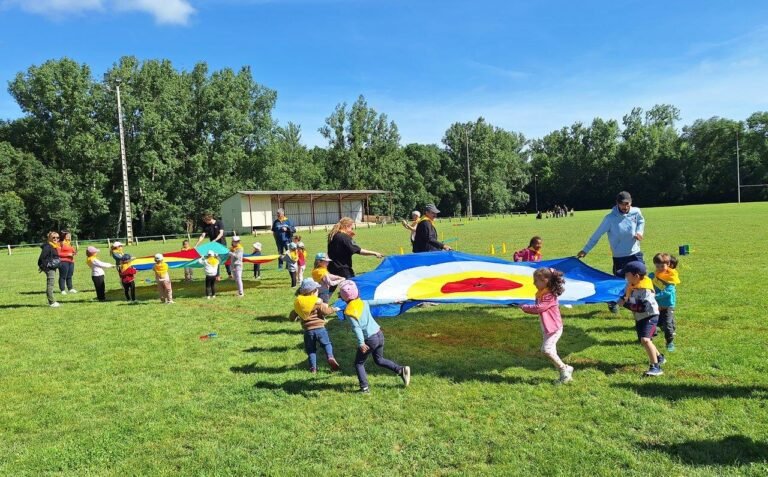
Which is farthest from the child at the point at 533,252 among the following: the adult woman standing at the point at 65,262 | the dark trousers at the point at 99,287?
the adult woman standing at the point at 65,262

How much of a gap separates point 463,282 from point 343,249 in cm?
210

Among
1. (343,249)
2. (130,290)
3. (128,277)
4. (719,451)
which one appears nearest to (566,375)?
(719,451)

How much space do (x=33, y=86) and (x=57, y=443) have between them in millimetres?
60252

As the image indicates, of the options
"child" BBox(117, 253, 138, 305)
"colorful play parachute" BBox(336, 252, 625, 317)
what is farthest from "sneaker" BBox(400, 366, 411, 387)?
"child" BBox(117, 253, 138, 305)

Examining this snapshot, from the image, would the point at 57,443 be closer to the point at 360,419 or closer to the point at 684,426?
the point at 360,419

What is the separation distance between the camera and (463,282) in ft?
25.6

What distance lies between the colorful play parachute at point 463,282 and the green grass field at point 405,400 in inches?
30.8

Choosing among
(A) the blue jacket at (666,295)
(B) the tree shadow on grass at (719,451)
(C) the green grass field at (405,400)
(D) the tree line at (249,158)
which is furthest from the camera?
(D) the tree line at (249,158)

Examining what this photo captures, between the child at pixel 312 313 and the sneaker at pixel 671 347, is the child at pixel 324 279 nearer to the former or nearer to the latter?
the child at pixel 312 313

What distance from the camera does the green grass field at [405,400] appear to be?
430cm

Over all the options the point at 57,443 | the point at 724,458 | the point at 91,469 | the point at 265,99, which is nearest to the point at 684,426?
the point at 724,458

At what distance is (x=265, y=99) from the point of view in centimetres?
6669

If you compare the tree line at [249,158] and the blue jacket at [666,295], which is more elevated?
the tree line at [249,158]

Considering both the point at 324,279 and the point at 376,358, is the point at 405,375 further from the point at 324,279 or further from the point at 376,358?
the point at 324,279
